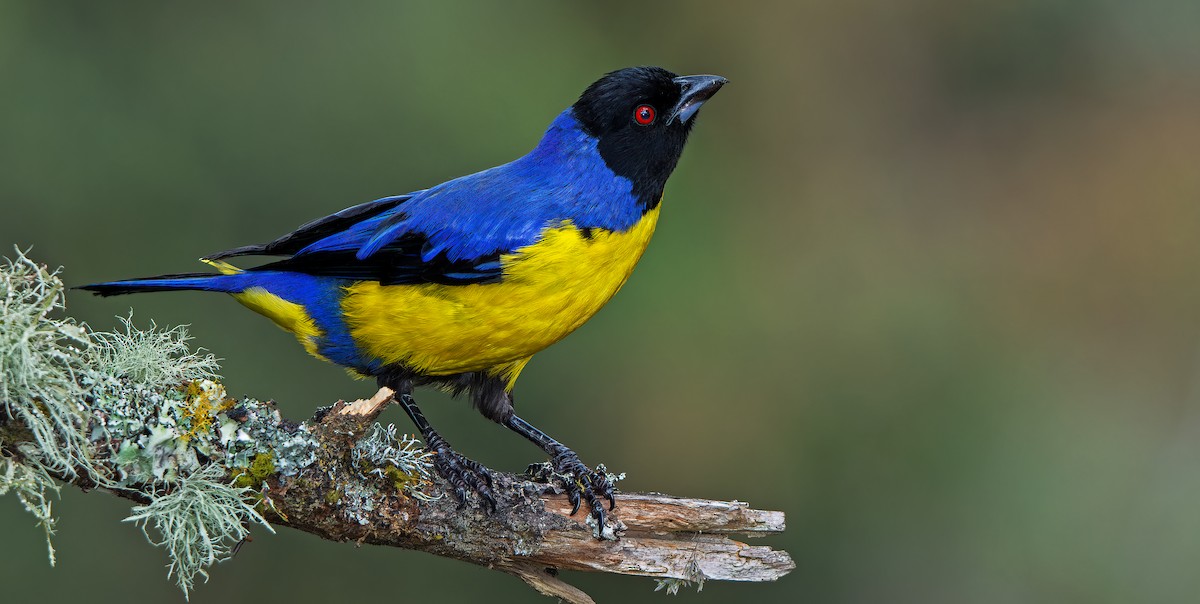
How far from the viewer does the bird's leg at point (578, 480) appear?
14.6 ft

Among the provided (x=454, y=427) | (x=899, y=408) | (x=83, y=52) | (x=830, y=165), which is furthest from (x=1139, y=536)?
(x=83, y=52)

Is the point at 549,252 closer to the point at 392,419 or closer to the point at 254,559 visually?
the point at 392,419

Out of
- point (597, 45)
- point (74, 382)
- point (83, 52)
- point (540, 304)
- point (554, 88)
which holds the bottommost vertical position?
point (74, 382)

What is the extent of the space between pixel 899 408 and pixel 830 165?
7.15ft

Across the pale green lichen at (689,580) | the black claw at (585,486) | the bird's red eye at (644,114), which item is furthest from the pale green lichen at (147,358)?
the bird's red eye at (644,114)

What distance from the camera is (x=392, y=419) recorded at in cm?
633

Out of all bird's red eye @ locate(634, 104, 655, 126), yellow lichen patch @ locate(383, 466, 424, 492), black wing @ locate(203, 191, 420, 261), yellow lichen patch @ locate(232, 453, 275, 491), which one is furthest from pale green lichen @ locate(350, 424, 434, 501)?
bird's red eye @ locate(634, 104, 655, 126)

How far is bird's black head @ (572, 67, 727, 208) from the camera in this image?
497cm

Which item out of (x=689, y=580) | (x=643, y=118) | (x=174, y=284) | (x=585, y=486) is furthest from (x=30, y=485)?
(x=643, y=118)

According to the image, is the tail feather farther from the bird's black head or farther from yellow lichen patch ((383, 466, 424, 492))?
the bird's black head

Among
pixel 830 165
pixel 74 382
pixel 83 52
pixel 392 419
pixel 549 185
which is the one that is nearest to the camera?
pixel 74 382

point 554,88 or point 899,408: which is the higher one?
point 554,88

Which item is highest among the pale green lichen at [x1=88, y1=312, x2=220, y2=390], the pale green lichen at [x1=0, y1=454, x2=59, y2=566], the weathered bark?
the pale green lichen at [x1=88, y1=312, x2=220, y2=390]

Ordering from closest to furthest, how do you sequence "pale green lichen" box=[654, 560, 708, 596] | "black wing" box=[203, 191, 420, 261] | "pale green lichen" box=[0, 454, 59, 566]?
"pale green lichen" box=[0, 454, 59, 566] < "pale green lichen" box=[654, 560, 708, 596] < "black wing" box=[203, 191, 420, 261]
